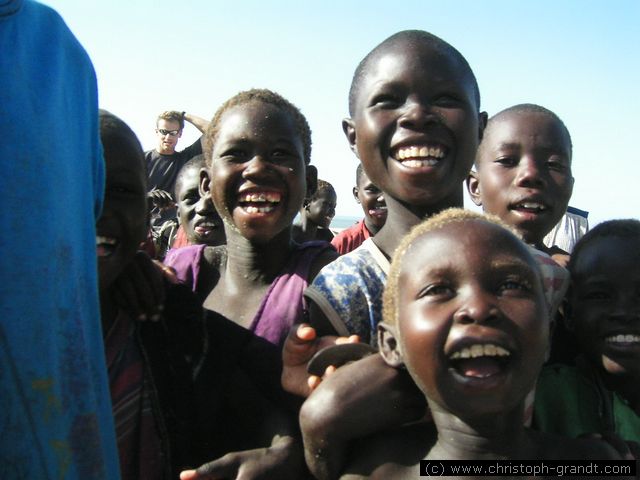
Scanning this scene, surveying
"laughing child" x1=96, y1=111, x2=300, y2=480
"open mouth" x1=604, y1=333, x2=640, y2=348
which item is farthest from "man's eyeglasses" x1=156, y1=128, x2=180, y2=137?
"open mouth" x1=604, y1=333, x2=640, y2=348

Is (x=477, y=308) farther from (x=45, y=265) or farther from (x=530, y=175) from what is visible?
(x=530, y=175)

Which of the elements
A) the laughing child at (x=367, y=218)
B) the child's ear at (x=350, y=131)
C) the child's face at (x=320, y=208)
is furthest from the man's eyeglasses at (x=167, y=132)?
the child's ear at (x=350, y=131)

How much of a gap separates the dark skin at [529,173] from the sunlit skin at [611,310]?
40cm

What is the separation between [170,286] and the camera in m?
1.79

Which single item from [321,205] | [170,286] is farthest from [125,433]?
[321,205]

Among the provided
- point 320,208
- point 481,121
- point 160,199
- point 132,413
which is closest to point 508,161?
point 481,121

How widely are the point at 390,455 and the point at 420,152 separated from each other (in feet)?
2.87

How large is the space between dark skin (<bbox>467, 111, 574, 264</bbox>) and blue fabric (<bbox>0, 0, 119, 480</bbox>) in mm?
1831

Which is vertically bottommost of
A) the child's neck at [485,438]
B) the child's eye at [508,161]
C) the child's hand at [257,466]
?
the child's hand at [257,466]

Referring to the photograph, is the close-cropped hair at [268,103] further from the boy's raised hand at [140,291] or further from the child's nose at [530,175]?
the child's nose at [530,175]

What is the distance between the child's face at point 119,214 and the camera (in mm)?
1650

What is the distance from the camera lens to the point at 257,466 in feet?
5.18

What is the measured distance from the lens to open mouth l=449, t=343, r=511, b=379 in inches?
51.9

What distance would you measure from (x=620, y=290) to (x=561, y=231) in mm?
3220
